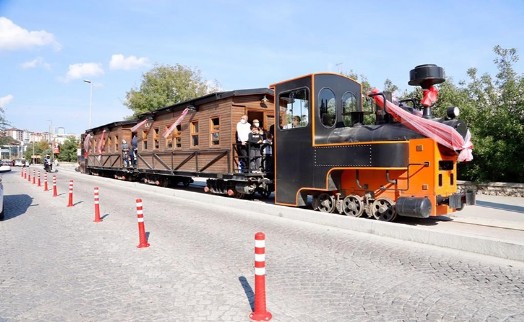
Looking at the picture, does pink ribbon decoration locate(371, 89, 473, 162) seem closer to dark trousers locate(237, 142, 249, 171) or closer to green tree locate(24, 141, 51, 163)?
dark trousers locate(237, 142, 249, 171)

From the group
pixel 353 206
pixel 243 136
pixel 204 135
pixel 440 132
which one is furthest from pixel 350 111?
pixel 204 135

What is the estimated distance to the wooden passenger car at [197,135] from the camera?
1222cm

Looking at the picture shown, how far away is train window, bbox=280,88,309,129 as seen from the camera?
9.41m

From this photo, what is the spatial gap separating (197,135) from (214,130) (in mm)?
1286

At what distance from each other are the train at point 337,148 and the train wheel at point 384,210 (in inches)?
0.9

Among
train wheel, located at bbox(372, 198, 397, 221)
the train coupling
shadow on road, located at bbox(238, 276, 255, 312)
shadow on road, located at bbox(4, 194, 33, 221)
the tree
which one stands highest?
the tree

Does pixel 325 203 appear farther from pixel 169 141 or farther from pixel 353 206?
pixel 169 141

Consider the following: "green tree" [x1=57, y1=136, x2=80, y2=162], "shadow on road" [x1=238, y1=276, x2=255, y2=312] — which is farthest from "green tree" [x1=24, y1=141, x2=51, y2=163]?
"shadow on road" [x1=238, y1=276, x2=255, y2=312]

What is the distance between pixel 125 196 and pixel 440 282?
12.5 metres

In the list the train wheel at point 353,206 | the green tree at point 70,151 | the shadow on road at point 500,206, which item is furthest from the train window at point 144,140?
the green tree at point 70,151

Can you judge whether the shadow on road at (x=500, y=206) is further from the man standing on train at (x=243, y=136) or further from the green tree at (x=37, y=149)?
the green tree at (x=37, y=149)

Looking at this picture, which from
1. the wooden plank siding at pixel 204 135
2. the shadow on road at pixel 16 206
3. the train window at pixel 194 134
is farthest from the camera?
the train window at pixel 194 134

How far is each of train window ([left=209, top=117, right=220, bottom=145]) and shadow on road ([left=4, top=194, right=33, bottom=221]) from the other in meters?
6.05

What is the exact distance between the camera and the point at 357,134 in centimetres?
831
